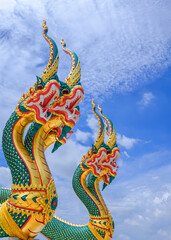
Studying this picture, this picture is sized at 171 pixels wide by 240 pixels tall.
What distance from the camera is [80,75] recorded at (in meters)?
5.95

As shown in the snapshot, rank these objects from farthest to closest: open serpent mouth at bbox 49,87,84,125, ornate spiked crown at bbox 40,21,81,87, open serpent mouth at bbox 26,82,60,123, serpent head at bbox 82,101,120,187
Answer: serpent head at bbox 82,101,120,187 < ornate spiked crown at bbox 40,21,81,87 < open serpent mouth at bbox 49,87,84,125 < open serpent mouth at bbox 26,82,60,123

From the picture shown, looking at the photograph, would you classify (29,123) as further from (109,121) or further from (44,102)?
(109,121)

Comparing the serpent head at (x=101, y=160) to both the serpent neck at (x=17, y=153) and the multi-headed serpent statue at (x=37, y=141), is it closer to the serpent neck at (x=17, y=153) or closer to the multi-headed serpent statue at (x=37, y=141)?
the multi-headed serpent statue at (x=37, y=141)

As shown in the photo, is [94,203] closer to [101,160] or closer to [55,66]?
[101,160]

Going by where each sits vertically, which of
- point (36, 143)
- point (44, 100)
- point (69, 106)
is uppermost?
point (69, 106)

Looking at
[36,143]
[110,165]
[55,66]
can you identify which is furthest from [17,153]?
[110,165]

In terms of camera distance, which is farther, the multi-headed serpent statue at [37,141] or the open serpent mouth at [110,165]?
the open serpent mouth at [110,165]

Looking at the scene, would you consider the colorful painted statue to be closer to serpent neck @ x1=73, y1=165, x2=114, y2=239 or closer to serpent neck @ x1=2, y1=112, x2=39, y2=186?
serpent neck @ x1=2, y1=112, x2=39, y2=186

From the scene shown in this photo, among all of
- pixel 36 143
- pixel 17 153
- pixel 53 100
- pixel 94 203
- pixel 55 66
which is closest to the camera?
pixel 17 153

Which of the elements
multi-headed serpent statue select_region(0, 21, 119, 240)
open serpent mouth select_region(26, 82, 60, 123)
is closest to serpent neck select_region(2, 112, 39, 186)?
multi-headed serpent statue select_region(0, 21, 119, 240)

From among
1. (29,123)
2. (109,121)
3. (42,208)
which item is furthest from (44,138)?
(109,121)

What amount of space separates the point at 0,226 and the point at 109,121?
230 inches

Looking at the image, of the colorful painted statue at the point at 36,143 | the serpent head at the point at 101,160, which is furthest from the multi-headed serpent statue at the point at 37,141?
the serpent head at the point at 101,160

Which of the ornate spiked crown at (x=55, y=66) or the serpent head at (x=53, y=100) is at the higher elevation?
the ornate spiked crown at (x=55, y=66)
